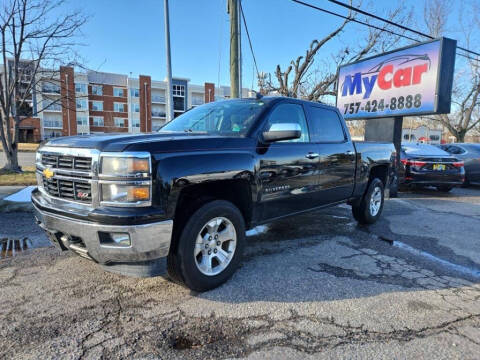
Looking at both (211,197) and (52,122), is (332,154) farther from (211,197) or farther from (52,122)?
(52,122)

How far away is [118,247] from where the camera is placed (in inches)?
102

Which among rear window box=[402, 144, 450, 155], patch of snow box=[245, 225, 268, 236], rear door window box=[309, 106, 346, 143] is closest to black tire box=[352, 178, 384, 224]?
rear door window box=[309, 106, 346, 143]

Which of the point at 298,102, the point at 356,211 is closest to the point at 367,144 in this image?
the point at 356,211

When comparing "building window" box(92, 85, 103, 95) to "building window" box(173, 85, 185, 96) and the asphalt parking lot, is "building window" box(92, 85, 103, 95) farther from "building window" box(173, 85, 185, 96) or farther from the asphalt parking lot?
the asphalt parking lot

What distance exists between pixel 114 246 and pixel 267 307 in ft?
4.63

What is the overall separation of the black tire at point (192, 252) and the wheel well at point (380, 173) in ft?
12.1

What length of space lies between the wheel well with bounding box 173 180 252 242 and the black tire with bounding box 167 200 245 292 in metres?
0.08

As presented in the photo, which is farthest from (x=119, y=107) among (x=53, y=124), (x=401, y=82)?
(x=401, y=82)

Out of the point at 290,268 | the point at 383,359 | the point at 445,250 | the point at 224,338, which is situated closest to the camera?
the point at 383,359

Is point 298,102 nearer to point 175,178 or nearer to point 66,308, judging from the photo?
point 175,178

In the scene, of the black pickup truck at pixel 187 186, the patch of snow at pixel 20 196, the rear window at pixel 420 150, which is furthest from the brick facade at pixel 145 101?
the black pickup truck at pixel 187 186

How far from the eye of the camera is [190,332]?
2514 mm

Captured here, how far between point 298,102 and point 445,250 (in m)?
2.97

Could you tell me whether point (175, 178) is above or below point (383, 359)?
above
